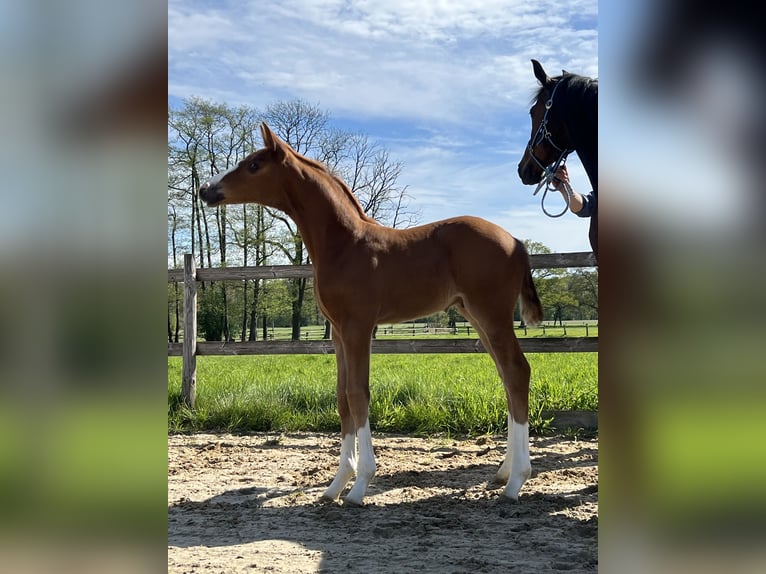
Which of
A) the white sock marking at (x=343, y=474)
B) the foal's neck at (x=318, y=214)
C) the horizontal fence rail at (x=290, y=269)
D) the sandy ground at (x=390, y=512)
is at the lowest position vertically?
the sandy ground at (x=390, y=512)

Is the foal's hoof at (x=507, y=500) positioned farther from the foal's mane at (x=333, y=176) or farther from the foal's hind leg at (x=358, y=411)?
the foal's mane at (x=333, y=176)

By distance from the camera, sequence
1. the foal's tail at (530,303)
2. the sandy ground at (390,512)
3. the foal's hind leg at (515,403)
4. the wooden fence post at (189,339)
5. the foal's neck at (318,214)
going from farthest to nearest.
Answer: the wooden fence post at (189,339), the foal's tail at (530,303), the foal's neck at (318,214), the foal's hind leg at (515,403), the sandy ground at (390,512)

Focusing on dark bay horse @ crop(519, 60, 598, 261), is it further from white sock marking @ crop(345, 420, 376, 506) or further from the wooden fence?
the wooden fence

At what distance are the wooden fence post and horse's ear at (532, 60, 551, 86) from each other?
190 inches

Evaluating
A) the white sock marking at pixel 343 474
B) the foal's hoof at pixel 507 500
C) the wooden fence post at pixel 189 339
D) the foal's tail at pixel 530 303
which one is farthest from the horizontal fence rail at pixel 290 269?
the white sock marking at pixel 343 474

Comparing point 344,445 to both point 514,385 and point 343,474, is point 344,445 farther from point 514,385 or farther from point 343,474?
point 514,385

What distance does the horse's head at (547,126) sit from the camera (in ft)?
12.8

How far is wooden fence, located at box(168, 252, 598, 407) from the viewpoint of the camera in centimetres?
611

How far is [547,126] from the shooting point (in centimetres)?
399

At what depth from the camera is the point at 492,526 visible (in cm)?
330
